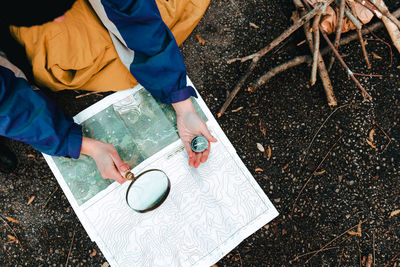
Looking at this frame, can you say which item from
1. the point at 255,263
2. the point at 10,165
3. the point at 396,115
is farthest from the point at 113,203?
the point at 396,115

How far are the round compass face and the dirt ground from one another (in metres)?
0.27

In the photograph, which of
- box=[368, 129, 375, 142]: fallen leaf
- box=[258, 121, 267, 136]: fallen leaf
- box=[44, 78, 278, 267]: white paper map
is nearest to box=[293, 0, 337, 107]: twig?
box=[368, 129, 375, 142]: fallen leaf

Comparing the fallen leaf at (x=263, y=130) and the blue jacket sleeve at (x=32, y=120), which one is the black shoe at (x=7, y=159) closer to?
the blue jacket sleeve at (x=32, y=120)

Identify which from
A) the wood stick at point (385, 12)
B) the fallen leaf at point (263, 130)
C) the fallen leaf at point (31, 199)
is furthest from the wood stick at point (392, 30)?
the fallen leaf at point (31, 199)

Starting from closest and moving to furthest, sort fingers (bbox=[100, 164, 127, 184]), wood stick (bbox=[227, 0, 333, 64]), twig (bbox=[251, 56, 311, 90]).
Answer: fingers (bbox=[100, 164, 127, 184]) < wood stick (bbox=[227, 0, 333, 64]) < twig (bbox=[251, 56, 311, 90])

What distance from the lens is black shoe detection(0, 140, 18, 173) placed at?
55.2 inches

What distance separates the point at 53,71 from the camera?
4.12 ft

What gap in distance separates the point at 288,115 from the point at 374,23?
0.68 meters

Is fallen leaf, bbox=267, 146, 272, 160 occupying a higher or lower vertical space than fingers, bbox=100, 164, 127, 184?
lower

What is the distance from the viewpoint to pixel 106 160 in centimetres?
125

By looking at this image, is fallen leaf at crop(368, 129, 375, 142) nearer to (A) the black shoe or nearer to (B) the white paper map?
(B) the white paper map

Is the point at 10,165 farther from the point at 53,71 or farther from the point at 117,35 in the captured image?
the point at 117,35

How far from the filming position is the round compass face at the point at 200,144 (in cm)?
124

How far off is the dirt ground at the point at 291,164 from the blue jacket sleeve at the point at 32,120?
0.30 m
